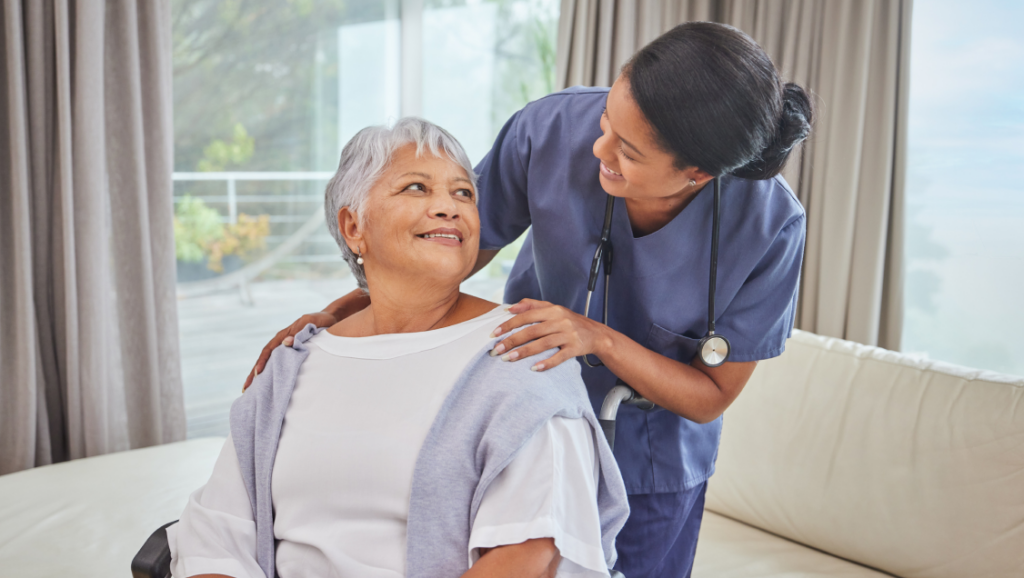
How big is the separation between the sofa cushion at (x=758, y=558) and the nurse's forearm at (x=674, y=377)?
81cm

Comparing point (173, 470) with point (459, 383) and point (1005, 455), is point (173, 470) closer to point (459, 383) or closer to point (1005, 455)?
point (459, 383)

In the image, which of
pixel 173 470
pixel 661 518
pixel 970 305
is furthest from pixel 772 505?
pixel 173 470

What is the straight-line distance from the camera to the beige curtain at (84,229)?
210 cm

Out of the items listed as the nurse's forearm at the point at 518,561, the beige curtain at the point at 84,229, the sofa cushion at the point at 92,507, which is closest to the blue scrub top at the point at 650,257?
the nurse's forearm at the point at 518,561

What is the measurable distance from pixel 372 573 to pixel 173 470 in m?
1.32

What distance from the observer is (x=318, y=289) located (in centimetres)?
343

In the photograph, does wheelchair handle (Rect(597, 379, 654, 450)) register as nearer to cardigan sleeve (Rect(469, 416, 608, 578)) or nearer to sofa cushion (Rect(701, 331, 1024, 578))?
cardigan sleeve (Rect(469, 416, 608, 578))

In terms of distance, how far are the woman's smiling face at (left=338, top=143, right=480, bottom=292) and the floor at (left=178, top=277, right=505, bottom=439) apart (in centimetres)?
181

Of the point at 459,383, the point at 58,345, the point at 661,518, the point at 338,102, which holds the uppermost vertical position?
the point at 338,102

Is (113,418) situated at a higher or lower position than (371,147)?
lower

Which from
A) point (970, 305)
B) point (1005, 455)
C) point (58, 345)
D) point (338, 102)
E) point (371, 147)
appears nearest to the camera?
point (371, 147)

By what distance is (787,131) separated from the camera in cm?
105

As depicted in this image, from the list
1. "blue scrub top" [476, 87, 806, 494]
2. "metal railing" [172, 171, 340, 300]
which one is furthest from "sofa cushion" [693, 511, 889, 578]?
"metal railing" [172, 171, 340, 300]

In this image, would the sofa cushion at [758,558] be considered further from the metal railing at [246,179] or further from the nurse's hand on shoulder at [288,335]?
the metal railing at [246,179]
